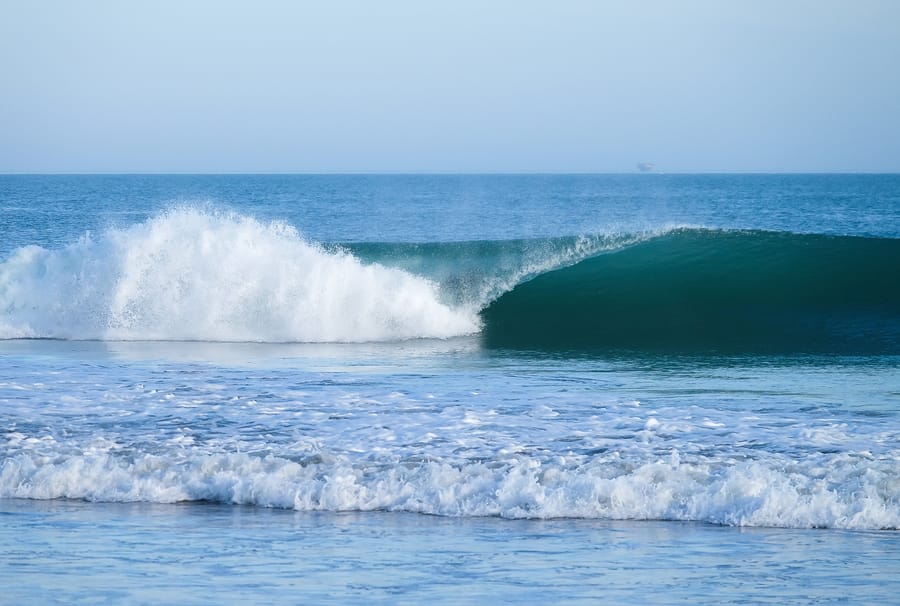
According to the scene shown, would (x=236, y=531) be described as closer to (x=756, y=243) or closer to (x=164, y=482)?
(x=164, y=482)

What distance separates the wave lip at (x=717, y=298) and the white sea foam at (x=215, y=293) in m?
1.50

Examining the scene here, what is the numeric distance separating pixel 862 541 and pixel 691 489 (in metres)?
1.05

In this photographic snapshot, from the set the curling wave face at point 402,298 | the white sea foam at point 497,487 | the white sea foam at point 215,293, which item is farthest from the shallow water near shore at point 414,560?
the white sea foam at point 215,293

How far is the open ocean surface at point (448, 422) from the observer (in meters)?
5.30

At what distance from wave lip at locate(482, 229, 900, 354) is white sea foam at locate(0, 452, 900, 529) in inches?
271

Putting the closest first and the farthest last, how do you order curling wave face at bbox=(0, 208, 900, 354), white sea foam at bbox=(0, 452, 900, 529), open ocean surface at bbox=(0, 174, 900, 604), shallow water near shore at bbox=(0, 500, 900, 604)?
shallow water near shore at bbox=(0, 500, 900, 604), open ocean surface at bbox=(0, 174, 900, 604), white sea foam at bbox=(0, 452, 900, 529), curling wave face at bbox=(0, 208, 900, 354)

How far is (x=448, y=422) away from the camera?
328 inches

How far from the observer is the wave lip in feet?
47.4

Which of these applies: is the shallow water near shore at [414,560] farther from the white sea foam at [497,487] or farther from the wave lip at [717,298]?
the wave lip at [717,298]

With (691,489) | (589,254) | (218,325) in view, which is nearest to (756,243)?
(589,254)

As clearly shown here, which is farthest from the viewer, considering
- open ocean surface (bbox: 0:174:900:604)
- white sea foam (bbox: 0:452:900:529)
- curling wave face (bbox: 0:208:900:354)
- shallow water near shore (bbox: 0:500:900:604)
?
curling wave face (bbox: 0:208:900:354)

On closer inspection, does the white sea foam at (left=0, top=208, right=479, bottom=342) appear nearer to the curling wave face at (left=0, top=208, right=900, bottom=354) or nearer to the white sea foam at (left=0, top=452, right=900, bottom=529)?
the curling wave face at (left=0, top=208, right=900, bottom=354)

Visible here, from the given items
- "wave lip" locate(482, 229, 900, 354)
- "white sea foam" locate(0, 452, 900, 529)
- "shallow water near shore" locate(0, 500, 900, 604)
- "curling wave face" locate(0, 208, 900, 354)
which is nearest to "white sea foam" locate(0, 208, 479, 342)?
"curling wave face" locate(0, 208, 900, 354)

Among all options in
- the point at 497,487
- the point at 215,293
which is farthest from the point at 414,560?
the point at 215,293
